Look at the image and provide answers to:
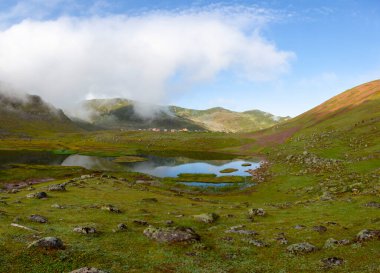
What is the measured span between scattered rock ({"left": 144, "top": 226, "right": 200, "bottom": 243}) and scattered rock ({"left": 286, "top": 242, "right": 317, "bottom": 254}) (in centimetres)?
912

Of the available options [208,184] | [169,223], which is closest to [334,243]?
[169,223]

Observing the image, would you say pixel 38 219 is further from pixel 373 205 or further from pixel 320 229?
pixel 373 205

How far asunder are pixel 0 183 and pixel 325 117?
576ft

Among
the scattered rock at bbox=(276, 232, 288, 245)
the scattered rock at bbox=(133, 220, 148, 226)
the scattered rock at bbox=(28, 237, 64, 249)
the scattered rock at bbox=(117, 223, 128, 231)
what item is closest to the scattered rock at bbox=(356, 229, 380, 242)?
the scattered rock at bbox=(276, 232, 288, 245)

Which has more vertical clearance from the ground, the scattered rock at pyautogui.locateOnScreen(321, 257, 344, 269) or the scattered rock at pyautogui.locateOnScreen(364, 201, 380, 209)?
the scattered rock at pyautogui.locateOnScreen(321, 257, 344, 269)

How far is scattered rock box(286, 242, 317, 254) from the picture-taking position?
30.0 m

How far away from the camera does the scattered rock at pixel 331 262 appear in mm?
26377

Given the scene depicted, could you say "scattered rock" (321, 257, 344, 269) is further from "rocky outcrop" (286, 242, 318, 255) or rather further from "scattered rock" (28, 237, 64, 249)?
"scattered rock" (28, 237, 64, 249)

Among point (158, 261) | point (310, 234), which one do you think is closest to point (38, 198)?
point (158, 261)

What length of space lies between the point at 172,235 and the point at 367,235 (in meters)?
19.0

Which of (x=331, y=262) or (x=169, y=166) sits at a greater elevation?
(x=331, y=262)

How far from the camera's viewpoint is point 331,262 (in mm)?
26906

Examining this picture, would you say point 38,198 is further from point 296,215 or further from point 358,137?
point 358,137

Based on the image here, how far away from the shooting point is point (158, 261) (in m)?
27.3
